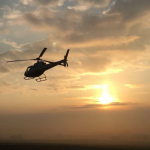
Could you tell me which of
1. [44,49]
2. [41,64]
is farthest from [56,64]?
[44,49]

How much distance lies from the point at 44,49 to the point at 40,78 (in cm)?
920

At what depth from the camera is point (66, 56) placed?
4906 centimetres

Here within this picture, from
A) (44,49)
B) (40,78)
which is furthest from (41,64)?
(44,49)

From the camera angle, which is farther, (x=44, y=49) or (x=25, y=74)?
(x=25, y=74)

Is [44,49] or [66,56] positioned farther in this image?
[66,56]

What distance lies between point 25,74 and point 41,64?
19.6 ft

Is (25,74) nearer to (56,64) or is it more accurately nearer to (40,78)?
(40,78)

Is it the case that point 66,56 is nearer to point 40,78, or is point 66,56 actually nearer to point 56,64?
point 56,64

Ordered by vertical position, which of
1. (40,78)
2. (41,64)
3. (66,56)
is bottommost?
(40,78)

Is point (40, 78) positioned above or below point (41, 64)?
below

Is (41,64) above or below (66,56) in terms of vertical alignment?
below

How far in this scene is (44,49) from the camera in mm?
41094

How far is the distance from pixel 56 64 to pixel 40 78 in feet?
18.7

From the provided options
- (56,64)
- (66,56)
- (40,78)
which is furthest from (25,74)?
(66,56)
